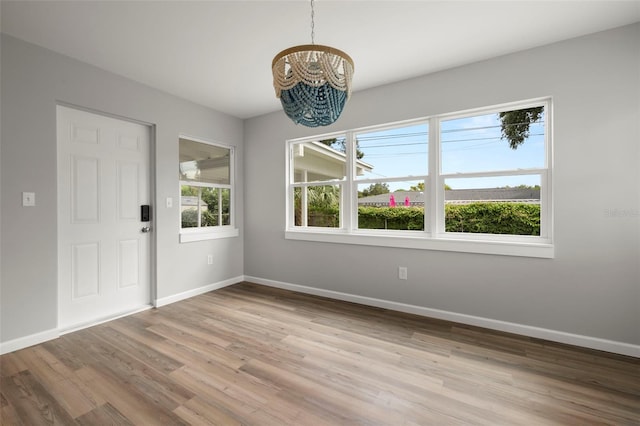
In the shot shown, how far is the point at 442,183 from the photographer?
3123 mm

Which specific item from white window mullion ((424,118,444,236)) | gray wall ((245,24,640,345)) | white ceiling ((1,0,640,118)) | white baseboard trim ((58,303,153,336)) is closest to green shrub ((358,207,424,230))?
white window mullion ((424,118,444,236))

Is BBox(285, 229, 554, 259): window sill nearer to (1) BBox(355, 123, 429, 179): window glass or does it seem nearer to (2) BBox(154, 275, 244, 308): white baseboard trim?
(1) BBox(355, 123, 429, 179): window glass

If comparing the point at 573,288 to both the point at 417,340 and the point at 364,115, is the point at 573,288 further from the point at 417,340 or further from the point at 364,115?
the point at 364,115

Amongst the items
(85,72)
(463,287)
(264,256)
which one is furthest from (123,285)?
(463,287)

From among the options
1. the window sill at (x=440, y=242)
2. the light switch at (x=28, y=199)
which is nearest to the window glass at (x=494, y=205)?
the window sill at (x=440, y=242)

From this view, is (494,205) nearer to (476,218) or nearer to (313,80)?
(476,218)

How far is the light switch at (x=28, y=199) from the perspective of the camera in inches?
96.0

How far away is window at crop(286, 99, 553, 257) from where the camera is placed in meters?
2.73

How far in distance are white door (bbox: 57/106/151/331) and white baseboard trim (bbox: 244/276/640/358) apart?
214 cm

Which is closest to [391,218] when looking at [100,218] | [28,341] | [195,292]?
[195,292]

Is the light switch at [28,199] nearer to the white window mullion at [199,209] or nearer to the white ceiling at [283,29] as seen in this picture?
the white ceiling at [283,29]

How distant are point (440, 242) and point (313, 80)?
2.23m

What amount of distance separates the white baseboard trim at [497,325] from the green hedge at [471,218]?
872 millimetres

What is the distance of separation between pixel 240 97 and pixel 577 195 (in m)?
3.70
